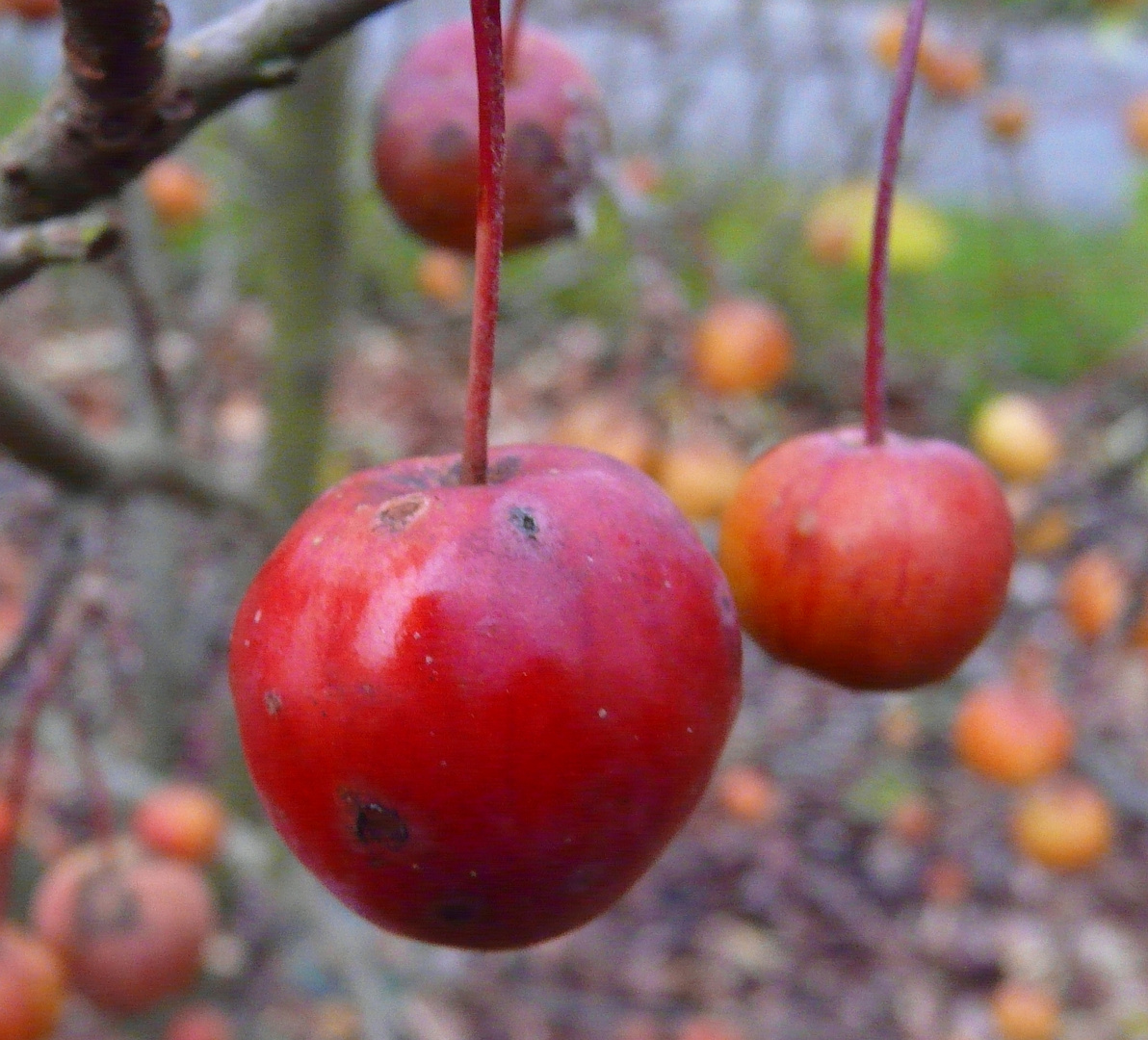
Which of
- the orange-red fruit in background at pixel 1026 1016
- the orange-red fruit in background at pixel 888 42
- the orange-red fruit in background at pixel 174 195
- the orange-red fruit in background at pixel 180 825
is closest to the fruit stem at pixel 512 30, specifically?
the orange-red fruit in background at pixel 180 825

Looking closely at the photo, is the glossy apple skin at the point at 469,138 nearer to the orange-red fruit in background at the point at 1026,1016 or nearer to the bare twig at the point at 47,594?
the bare twig at the point at 47,594

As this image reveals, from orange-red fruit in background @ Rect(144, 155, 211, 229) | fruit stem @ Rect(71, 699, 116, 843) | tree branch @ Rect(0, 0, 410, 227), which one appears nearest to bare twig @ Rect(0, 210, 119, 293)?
tree branch @ Rect(0, 0, 410, 227)

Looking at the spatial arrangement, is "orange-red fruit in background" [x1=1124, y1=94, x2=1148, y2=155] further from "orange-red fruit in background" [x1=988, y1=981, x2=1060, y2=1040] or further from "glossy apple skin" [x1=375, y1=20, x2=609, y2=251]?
"glossy apple skin" [x1=375, y1=20, x2=609, y2=251]

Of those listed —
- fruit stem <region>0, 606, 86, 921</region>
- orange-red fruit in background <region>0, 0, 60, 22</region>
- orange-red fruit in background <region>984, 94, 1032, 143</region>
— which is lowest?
orange-red fruit in background <region>984, 94, 1032, 143</region>

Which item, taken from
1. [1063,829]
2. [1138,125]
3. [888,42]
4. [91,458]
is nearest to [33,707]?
[91,458]

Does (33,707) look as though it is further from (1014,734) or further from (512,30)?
(1014,734)

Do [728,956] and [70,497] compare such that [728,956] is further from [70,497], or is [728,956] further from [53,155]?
[53,155]

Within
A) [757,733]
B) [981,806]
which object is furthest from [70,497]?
[981,806]
